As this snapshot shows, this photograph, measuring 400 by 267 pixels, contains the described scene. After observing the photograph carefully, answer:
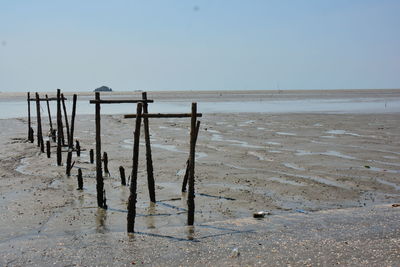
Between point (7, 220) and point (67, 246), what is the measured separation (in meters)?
2.34

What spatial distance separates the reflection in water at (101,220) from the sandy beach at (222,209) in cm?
2

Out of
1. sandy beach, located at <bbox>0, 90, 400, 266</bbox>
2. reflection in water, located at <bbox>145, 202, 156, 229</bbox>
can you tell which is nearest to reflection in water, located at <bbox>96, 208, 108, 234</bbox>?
sandy beach, located at <bbox>0, 90, 400, 266</bbox>

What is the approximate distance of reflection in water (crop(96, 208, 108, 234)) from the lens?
8.59 meters

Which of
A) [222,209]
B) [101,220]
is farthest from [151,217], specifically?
[222,209]

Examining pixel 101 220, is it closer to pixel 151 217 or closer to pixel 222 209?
pixel 151 217

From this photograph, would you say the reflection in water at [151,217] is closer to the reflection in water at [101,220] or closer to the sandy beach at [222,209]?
the sandy beach at [222,209]

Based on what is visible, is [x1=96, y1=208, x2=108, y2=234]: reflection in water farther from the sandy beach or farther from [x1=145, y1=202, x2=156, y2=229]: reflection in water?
[x1=145, y1=202, x2=156, y2=229]: reflection in water

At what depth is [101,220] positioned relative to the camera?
9.16 meters

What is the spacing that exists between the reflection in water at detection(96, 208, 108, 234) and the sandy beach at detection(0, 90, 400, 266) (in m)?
0.02

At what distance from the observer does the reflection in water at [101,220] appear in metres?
8.59

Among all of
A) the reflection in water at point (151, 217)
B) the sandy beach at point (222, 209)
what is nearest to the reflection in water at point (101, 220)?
the sandy beach at point (222, 209)

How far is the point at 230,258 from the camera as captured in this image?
7.00 m

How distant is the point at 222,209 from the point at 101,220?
2600 millimetres

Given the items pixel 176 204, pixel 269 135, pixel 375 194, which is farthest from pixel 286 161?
pixel 269 135
